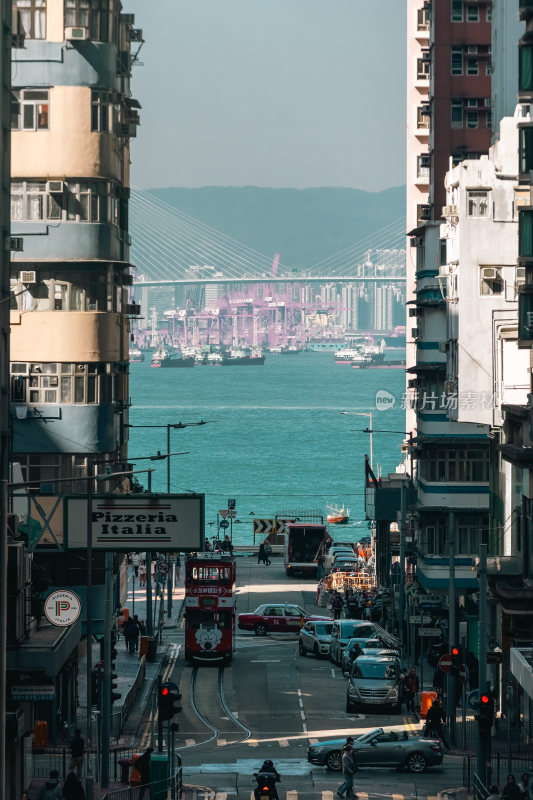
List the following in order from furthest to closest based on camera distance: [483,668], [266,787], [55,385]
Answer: [55,385] → [483,668] → [266,787]

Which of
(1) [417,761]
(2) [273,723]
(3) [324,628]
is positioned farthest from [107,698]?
(3) [324,628]

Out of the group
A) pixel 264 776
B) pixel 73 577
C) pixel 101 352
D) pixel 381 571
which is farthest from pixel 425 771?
pixel 381 571

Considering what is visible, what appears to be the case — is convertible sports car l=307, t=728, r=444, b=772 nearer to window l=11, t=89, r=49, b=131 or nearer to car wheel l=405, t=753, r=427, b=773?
car wheel l=405, t=753, r=427, b=773

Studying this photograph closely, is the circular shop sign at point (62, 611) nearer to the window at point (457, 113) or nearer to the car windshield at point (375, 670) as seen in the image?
the car windshield at point (375, 670)

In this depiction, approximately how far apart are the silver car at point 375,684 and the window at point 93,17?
26.1 metres

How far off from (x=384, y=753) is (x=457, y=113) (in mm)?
50413

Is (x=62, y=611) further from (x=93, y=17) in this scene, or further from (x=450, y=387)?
(x=93, y=17)

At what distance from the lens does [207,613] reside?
64062 millimetres

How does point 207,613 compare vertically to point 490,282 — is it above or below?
below

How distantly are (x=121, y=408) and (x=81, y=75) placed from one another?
13.8 m

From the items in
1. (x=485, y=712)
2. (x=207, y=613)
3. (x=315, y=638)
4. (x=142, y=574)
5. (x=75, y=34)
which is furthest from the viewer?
(x=142, y=574)

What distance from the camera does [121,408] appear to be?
68438 mm

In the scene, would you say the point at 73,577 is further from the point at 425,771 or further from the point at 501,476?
the point at 425,771

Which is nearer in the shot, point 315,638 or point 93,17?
point 93,17
